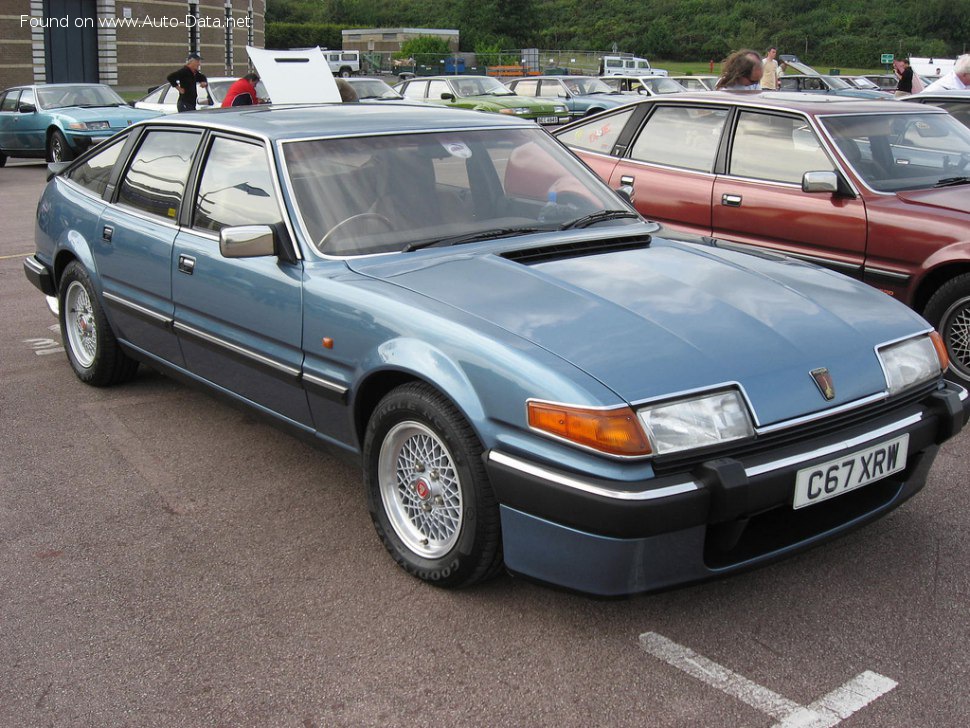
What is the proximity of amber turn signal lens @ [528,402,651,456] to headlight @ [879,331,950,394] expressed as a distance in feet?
3.14

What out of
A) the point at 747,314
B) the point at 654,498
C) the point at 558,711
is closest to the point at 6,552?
the point at 558,711

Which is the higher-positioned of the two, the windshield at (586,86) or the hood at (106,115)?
the windshield at (586,86)

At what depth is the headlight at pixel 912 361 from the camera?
3.13 m

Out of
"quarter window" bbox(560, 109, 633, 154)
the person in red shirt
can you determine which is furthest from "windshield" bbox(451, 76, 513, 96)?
"quarter window" bbox(560, 109, 633, 154)

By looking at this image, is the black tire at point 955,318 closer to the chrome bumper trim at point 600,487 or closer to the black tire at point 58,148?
the chrome bumper trim at point 600,487

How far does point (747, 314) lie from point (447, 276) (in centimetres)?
100

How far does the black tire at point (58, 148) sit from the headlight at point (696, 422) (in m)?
15.6

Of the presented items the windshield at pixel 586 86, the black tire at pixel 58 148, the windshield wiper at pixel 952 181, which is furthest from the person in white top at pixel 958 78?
the windshield at pixel 586 86

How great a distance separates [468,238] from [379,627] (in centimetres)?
150

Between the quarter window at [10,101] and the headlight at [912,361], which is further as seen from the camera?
the quarter window at [10,101]

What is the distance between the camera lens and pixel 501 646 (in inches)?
114

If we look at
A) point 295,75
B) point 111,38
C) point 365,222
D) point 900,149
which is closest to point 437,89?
point 295,75

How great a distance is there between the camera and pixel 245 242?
3551 millimetres

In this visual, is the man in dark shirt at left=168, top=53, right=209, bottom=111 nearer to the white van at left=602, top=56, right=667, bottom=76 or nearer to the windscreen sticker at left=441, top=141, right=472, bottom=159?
the windscreen sticker at left=441, top=141, right=472, bottom=159
